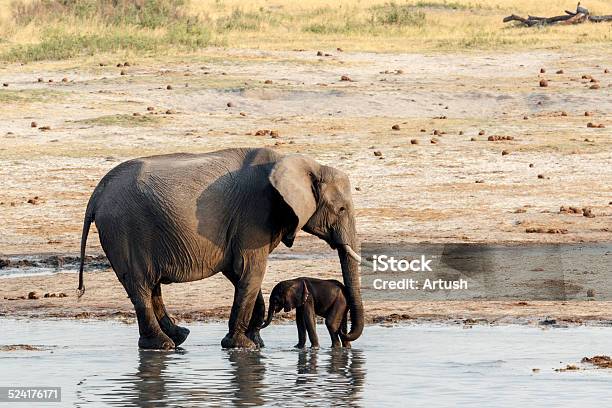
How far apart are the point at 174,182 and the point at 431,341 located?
9.00ft

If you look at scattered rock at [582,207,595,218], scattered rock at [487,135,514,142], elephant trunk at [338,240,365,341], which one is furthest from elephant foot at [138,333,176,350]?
scattered rock at [487,135,514,142]

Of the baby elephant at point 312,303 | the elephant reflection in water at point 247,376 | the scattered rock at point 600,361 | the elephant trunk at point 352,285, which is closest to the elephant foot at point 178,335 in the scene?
the elephant reflection in water at point 247,376

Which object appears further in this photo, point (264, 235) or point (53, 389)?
point (264, 235)

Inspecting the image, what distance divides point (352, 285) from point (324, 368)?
0.93 metres

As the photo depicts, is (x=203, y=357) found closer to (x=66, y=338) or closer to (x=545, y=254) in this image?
(x=66, y=338)

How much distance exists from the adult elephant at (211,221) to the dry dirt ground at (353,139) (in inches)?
90.5

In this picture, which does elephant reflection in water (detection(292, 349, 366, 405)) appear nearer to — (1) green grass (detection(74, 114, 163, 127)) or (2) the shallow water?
(2) the shallow water

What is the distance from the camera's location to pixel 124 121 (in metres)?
27.0

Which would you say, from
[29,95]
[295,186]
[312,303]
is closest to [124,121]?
[29,95]

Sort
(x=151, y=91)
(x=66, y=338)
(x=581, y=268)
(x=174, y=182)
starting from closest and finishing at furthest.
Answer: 1. (x=174, y=182)
2. (x=66, y=338)
3. (x=581, y=268)
4. (x=151, y=91)

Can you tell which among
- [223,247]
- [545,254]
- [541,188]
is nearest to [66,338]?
[223,247]

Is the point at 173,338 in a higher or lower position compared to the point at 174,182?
lower

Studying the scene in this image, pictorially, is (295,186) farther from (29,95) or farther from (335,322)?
(29,95)

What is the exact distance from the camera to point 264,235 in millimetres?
12211
